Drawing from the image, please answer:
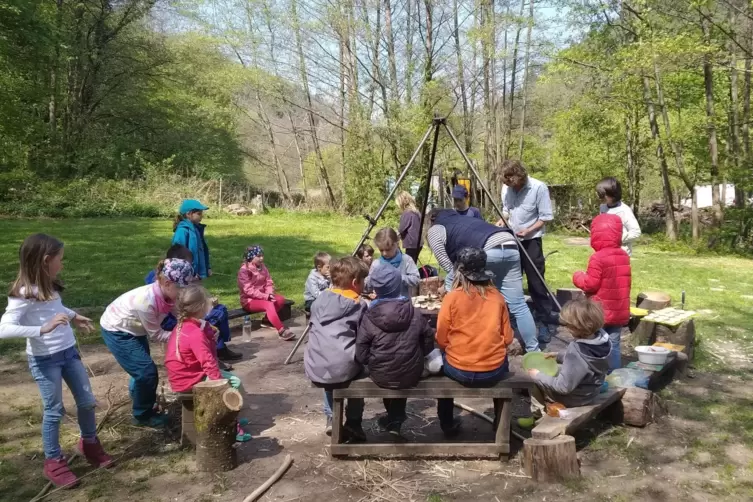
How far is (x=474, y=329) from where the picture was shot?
13.1 ft

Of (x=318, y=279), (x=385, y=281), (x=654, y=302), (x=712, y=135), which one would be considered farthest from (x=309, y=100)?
(x=385, y=281)

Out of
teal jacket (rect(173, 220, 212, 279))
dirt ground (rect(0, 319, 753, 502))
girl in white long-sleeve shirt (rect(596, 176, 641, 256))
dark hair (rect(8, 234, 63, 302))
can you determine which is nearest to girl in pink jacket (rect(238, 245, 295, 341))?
teal jacket (rect(173, 220, 212, 279))

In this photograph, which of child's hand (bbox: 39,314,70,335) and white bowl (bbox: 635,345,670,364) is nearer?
child's hand (bbox: 39,314,70,335)

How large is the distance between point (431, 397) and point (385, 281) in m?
0.85

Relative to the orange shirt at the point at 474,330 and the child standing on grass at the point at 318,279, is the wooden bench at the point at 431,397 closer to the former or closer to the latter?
the orange shirt at the point at 474,330

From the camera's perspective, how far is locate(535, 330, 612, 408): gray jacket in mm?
4129

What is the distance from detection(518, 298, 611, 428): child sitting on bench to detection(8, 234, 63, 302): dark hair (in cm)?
329

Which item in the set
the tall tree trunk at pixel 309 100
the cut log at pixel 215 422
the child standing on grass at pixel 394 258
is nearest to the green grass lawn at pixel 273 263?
the child standing on grass at pixel 394 258

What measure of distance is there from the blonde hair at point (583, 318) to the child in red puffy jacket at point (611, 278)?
1128 millimetres

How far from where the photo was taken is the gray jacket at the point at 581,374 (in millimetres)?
4129

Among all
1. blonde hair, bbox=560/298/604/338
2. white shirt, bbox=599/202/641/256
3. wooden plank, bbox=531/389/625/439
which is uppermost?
white shirt, bbox=599/202/641/256

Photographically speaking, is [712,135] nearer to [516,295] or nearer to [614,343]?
[614,343]

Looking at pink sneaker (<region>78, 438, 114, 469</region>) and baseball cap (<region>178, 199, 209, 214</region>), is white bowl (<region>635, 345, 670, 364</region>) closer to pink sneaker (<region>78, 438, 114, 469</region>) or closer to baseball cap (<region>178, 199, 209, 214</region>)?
pink sneaker (<region>78, 438, 114, 469</region>)

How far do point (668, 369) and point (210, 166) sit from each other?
27657 mm
